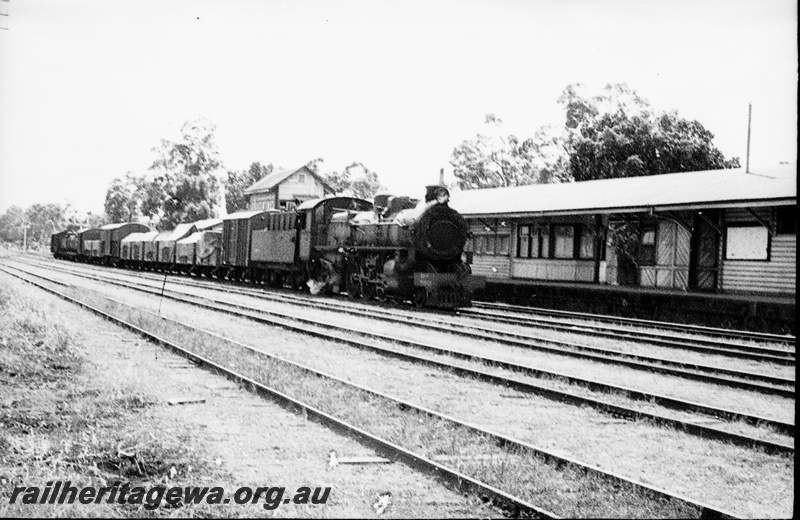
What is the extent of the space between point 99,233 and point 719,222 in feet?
140

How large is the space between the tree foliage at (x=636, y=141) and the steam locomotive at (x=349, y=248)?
533 inches

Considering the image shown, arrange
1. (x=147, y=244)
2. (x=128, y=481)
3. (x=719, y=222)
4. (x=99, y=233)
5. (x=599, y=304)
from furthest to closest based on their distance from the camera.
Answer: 1. (x=99, y=233)
2. (x=147, y=244)
3. (x=599, y=304)
4. (x=719, y=222)
5. (x=128, y=481)

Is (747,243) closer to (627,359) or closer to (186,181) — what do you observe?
(627,359)

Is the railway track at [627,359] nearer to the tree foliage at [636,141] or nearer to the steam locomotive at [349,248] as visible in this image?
the steam locomotive at [349,248]

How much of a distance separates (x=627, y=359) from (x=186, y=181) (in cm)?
2112

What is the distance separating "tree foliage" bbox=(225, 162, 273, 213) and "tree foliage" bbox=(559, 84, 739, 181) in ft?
60.7

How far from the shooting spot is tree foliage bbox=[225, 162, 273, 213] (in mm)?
40438

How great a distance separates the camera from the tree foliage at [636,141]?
3045 centimetres

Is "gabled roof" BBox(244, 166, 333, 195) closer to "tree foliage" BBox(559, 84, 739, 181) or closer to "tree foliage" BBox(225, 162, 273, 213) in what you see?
"tree foliage" BBox(225, 162, 273, 213)

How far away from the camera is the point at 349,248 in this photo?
2136 centimetres

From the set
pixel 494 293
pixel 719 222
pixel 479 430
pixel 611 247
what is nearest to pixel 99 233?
pixel 494 293

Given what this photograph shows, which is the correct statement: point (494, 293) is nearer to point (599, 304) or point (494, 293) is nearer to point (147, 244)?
point (599, 304)

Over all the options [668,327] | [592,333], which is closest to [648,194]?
[668,327]

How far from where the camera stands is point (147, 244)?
41.2 metres
